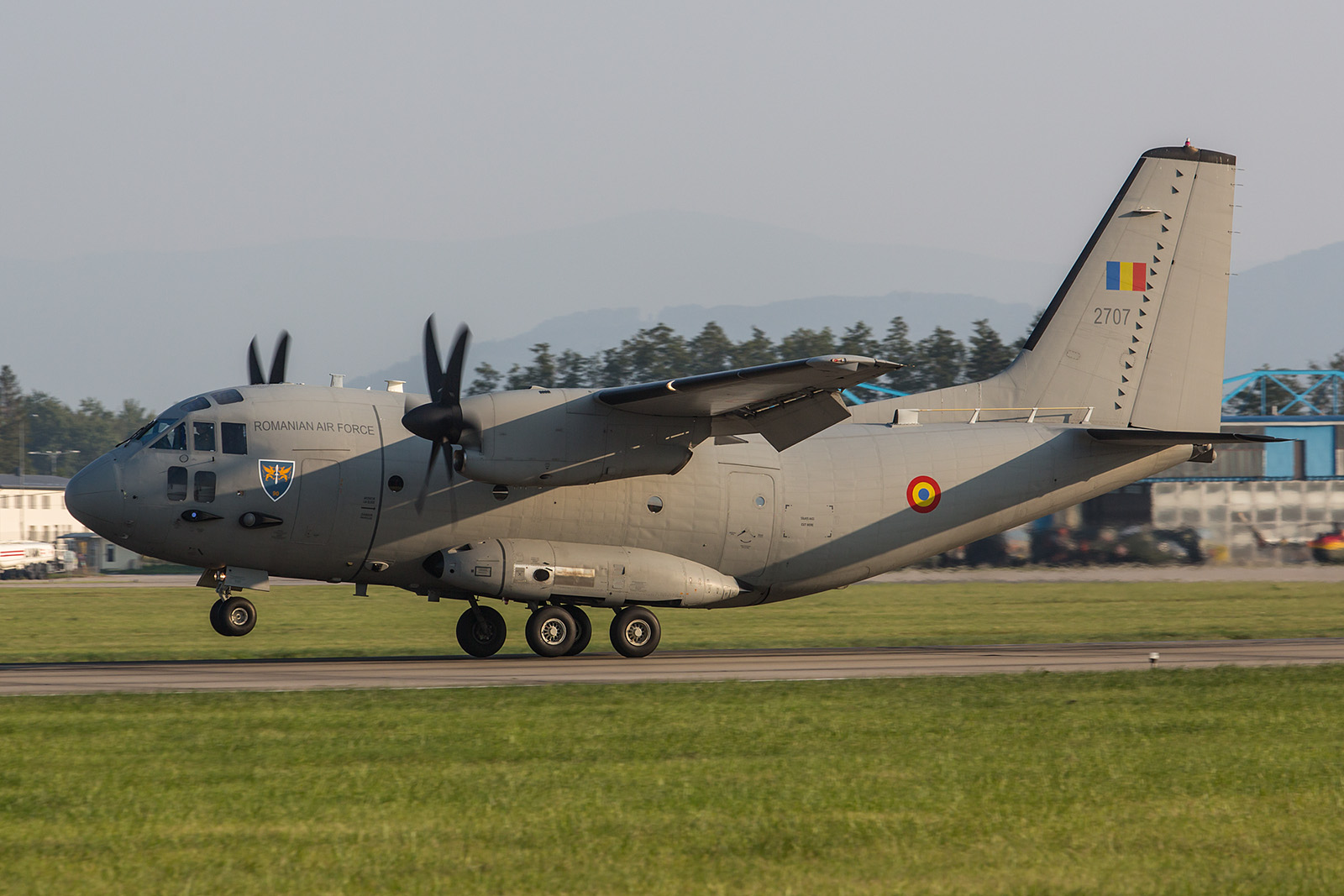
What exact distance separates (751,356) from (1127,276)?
95928 millimetres

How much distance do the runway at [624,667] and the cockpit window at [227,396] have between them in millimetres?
4465

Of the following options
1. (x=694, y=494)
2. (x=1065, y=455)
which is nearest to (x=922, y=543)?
(x=1065, y=455)

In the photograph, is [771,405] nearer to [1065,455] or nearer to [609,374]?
[1065,455]

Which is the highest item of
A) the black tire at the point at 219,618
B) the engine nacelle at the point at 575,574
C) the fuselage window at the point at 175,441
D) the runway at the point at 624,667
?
the fuselage window at the point at 175,441

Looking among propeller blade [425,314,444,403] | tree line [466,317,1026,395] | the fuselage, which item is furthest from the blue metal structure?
propeller blade [425,314,444,403]

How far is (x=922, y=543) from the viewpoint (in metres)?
25.5

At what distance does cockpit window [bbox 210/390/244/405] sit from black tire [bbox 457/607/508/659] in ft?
18.8

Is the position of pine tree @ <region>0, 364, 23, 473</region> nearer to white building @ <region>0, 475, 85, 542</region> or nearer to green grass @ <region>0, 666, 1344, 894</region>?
white building @ <region>0, 475, 85, 542</region>

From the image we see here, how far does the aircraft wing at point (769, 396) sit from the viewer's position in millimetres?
19719

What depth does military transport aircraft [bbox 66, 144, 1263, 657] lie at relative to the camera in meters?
21.2

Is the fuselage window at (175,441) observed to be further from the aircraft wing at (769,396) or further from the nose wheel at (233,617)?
the aircraft wing at (769,396)

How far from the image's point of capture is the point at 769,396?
2108cm

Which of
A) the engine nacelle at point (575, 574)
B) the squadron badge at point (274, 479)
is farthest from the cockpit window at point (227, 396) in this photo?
the engine nacelle at point (575, 574)

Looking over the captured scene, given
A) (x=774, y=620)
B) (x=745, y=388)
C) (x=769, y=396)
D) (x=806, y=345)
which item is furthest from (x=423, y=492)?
(x=806, y=345)
